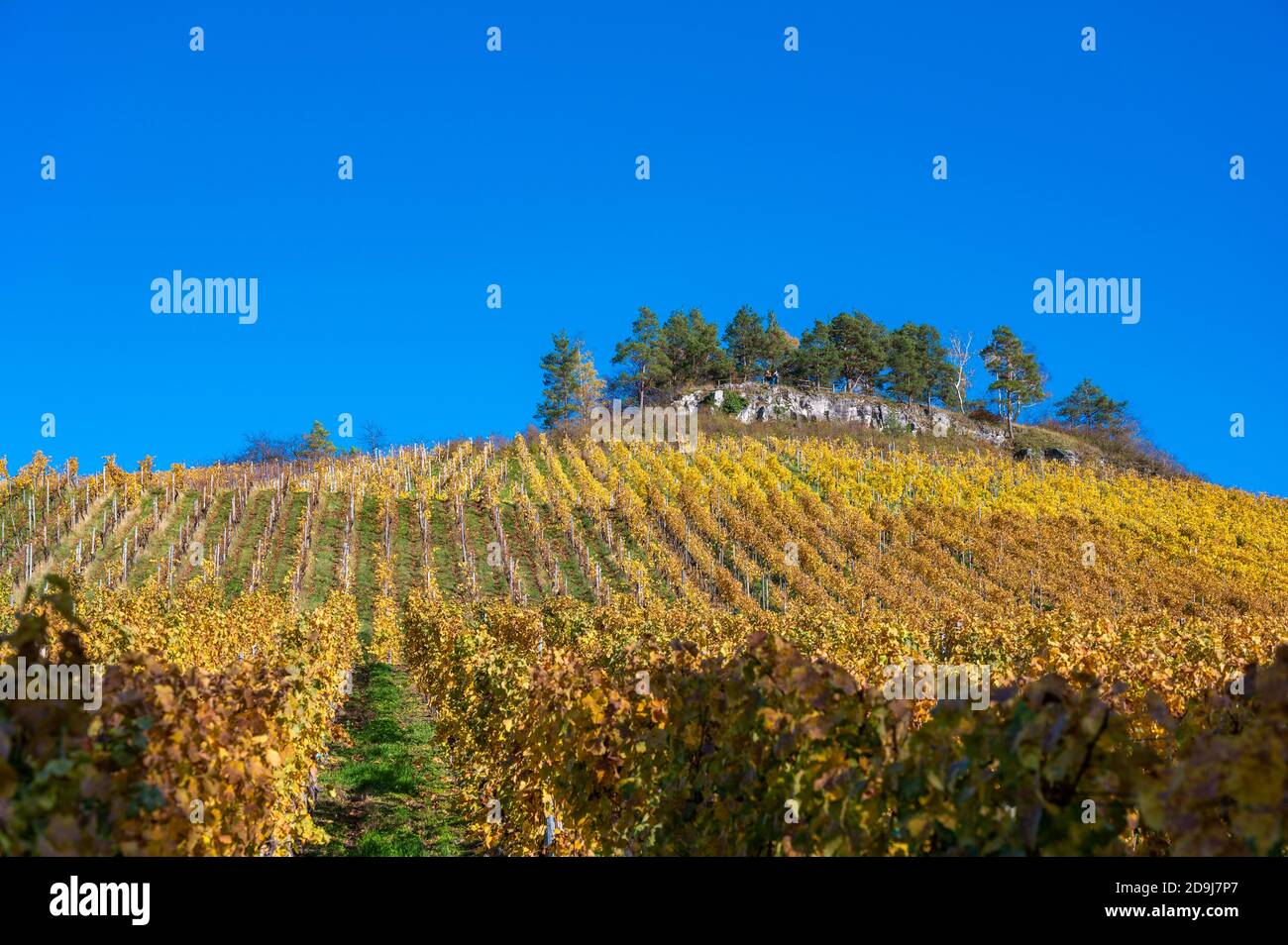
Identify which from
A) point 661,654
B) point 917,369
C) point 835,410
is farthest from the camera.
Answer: point 917,369

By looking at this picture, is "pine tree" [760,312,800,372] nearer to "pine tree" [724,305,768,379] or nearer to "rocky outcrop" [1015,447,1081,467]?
"pine tree" [724,305,768,379]

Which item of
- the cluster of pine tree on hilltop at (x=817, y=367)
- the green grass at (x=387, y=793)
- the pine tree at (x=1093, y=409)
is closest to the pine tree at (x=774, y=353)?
the cluster of pine tree on hilltop at (x=817, y=367)

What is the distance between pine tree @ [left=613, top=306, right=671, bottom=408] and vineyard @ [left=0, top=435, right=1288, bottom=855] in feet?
68.8

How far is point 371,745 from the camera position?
652 inches

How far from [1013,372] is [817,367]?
16.1 m

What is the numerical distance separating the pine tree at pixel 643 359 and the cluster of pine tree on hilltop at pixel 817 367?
0.09 meters

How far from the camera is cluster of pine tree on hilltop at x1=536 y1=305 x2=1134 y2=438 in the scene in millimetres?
76000

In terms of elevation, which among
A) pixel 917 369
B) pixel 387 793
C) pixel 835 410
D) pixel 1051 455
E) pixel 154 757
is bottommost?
pixel 387 793

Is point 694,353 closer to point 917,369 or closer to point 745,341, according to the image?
point 745,341

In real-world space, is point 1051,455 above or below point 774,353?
below

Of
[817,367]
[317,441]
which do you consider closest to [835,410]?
[817,367]

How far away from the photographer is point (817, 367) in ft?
270

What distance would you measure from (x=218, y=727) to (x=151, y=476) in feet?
160
